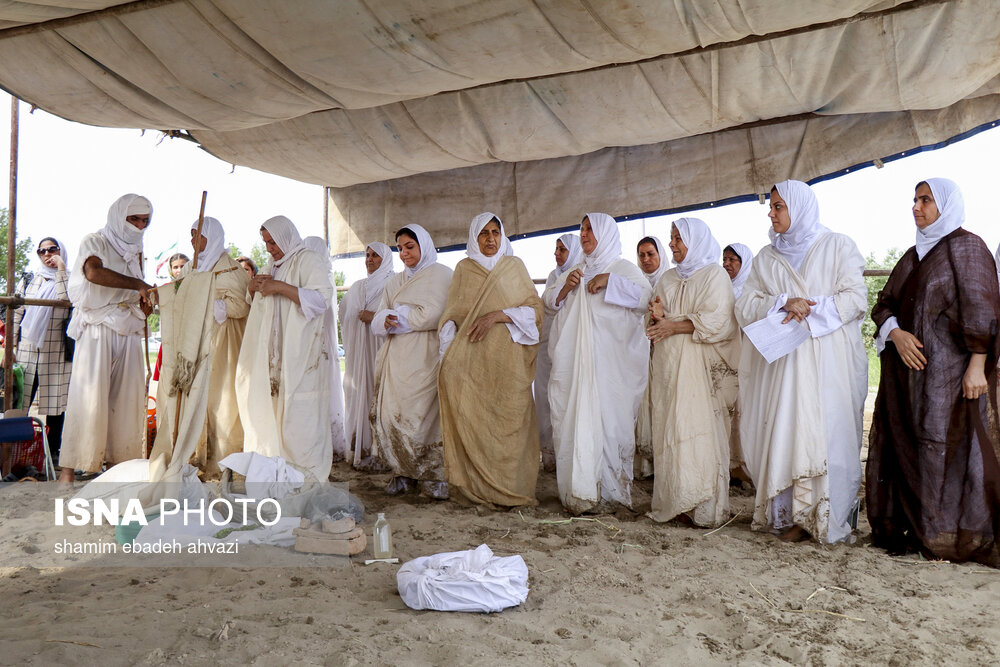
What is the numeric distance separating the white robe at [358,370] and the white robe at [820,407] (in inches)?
135

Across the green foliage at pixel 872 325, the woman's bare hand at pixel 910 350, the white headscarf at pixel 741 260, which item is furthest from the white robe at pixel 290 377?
the green foliage at pixel 872 325

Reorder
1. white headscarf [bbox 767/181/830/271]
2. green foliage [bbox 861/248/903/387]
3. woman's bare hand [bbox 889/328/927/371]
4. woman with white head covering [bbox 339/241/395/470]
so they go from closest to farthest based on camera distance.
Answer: woman's bare hand [bbox 889/328/927/371], white headscarf [bbox 767/181/830/271], woman with white head covering [bbox 339/241/395/470], green foliage [bbox 861/248/903/387]

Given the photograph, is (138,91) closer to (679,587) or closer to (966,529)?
(679,587)

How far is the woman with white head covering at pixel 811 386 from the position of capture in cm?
396

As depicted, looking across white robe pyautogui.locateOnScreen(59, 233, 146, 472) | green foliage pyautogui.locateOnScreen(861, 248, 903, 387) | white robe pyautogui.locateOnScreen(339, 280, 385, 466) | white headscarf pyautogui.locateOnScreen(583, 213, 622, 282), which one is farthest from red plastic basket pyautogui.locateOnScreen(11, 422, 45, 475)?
green foliage pyautogui.locateOnScreen(861, 248, 903, 387)

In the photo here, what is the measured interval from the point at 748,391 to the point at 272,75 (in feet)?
10.1

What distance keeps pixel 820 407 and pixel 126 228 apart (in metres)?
4.65

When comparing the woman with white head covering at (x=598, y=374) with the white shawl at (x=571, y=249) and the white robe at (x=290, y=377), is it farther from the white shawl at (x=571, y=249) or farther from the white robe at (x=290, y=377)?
the white robe at (x=290, y=377)

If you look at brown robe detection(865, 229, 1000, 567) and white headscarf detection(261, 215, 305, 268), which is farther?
white headscarf detection(261, 215, 305, 268)

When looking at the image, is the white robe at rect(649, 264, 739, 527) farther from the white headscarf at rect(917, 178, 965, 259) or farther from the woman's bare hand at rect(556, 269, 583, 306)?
the white headscarf at rect(917, 178, 965, 259)

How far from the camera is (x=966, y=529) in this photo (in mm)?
3625

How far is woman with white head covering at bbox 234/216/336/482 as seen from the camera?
4930 mm

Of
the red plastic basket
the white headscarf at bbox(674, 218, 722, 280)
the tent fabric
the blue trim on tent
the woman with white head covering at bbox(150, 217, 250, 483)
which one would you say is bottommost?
the red plastic basket

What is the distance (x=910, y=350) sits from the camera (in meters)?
3.75
